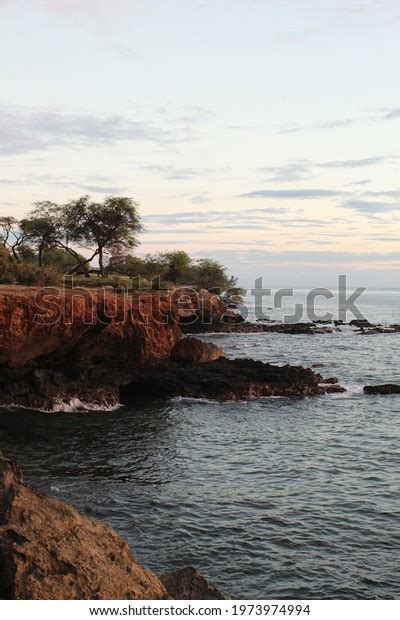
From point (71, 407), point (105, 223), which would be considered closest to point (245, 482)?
point (71, 407)

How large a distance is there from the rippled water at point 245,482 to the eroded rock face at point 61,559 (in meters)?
7.12

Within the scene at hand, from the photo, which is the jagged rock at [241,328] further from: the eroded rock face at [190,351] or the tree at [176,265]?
the eroded rock face at [190,351]

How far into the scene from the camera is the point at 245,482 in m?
22.4

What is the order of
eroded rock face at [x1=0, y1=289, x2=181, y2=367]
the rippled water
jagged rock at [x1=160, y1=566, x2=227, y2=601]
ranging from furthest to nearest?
eroded rock face at [x1=0, y1=289, x2=181, y2=367], the rippled water, jagged rock at [x1=160, y1=566, x2=227, y2=601]

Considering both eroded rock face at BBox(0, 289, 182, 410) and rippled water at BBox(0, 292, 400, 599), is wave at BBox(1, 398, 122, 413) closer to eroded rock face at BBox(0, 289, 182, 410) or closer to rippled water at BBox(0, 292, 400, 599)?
eroded rock face at BBox(0, 289, 182, 410)

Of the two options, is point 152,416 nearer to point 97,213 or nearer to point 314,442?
point 314,442

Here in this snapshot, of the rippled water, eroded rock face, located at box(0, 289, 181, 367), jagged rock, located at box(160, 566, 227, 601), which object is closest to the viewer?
jagged rock, located at box(160, 566, 227, 601)

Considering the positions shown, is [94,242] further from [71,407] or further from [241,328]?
[71,407]

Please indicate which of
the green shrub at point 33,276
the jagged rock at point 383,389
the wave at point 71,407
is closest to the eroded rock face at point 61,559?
the wave at point 71,407

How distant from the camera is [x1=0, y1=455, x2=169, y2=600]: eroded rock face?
25.6 ft

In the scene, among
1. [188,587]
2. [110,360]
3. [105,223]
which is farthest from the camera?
[105,223]

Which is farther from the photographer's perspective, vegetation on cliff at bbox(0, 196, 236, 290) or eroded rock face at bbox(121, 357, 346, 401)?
vegetation on cliff at bbox(0, 196, 236, 290)

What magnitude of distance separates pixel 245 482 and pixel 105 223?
58.0m

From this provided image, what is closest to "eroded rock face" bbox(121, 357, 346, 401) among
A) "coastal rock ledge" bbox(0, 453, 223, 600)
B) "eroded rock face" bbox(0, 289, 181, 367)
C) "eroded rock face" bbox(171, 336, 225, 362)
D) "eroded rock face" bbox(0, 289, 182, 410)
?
"eroded rock face" bbox(0, 289, 182, 410)
